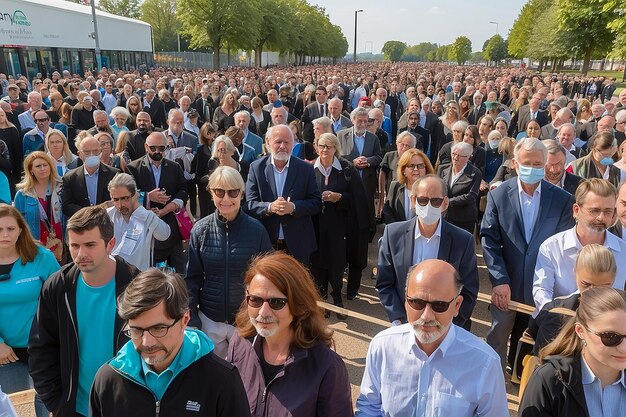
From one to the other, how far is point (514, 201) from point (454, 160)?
164 cm

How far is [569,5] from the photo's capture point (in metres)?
35.7

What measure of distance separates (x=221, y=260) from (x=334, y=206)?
2.23 metres

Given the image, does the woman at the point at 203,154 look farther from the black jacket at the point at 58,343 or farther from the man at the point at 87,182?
the black jacket at the point at 58,343

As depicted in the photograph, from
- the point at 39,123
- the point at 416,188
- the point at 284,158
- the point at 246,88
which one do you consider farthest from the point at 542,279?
the point at 246,88

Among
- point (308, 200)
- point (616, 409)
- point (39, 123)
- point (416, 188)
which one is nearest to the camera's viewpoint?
point (616, 409)

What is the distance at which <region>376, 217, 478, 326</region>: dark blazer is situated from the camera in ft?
11.7

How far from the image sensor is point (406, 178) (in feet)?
16.4

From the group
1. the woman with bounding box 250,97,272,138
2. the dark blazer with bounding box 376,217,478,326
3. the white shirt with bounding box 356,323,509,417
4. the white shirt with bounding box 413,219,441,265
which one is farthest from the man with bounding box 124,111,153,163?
the white shirt with bounding box 356,323,509,417

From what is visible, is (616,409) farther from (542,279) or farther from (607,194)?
(607,194)

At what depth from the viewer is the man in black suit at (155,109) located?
39.7 feet

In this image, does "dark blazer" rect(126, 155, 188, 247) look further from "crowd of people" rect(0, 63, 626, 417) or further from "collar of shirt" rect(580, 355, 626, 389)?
"collar of shirt" rect(580, 355, 626, 389)

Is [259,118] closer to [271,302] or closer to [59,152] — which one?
[59,152]

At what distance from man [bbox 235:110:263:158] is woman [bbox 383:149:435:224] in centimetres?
291

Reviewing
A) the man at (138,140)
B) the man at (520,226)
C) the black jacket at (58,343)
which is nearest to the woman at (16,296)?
the black jacket at (58,343)
